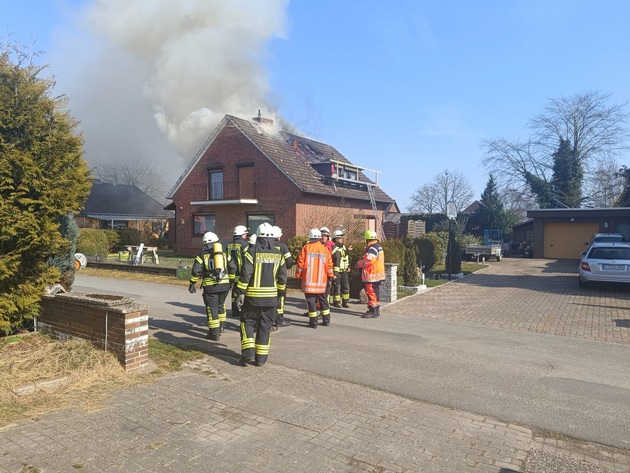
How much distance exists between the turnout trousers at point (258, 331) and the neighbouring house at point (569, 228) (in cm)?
2580

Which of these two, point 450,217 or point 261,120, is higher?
point 261,120

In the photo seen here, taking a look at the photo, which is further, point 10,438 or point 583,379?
point 583,379

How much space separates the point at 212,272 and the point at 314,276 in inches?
68.6

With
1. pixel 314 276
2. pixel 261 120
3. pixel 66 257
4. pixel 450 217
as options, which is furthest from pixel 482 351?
pixel 261 120

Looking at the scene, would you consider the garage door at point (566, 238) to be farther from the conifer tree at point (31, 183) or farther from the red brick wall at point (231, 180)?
the conifer tree at point (31, 183)

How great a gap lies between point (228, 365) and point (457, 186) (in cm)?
5627

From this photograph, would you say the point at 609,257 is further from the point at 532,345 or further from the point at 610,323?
the point at 532,345

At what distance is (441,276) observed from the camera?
1678 cm

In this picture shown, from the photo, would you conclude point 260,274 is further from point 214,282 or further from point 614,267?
point 614,267

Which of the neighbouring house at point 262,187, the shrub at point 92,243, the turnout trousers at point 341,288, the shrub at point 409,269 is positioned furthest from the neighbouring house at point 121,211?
the turnout trousers at point 341,288

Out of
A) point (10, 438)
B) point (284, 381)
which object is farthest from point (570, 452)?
point (10, 438)

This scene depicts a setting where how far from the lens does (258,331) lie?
5.71m

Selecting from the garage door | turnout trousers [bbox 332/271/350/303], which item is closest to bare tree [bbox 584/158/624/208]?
the garage door

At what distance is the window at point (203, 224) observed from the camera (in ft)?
82.4
